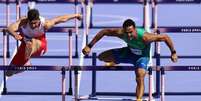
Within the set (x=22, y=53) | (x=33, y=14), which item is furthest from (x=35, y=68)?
(x=22, y=53)

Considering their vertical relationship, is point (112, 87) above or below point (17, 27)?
below

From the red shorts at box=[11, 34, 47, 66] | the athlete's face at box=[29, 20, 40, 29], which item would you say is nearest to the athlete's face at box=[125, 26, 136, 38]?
the athlete's face at box=[29, 20, 40, 29]

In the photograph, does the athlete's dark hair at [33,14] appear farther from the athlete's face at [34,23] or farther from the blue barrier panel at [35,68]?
the blue barrier panel at [35,68]

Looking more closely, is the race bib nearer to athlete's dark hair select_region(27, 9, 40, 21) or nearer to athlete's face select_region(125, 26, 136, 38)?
athlete's face select_region(125, 26, 136, 38)

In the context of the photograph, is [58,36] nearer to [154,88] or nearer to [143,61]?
[154,88]

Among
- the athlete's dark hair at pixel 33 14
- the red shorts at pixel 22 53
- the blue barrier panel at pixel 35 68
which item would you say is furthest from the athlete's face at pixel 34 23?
the blue barrier panel at pixel 35 68

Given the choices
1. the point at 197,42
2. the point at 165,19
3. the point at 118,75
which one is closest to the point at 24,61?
the point at 118,75

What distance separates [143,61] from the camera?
1423 cm

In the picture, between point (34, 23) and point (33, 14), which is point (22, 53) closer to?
point (34, 23)

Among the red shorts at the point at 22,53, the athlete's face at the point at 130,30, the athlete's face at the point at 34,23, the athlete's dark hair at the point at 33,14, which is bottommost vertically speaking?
the red shorts at the point at 22,53

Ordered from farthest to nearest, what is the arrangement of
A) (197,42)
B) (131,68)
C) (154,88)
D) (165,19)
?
(165,19) < (197,42) < (154,88) < (131,68)

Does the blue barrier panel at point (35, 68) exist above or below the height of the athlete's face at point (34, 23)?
below

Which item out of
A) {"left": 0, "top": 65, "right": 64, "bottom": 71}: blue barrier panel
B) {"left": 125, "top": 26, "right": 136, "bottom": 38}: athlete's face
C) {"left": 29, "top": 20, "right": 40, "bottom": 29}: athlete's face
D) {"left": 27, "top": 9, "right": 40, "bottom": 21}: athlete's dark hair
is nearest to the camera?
{"left": 0, "top": 65, "right": 64, "bottom": 71}: blue barrier panel

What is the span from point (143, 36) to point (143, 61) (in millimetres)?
370
